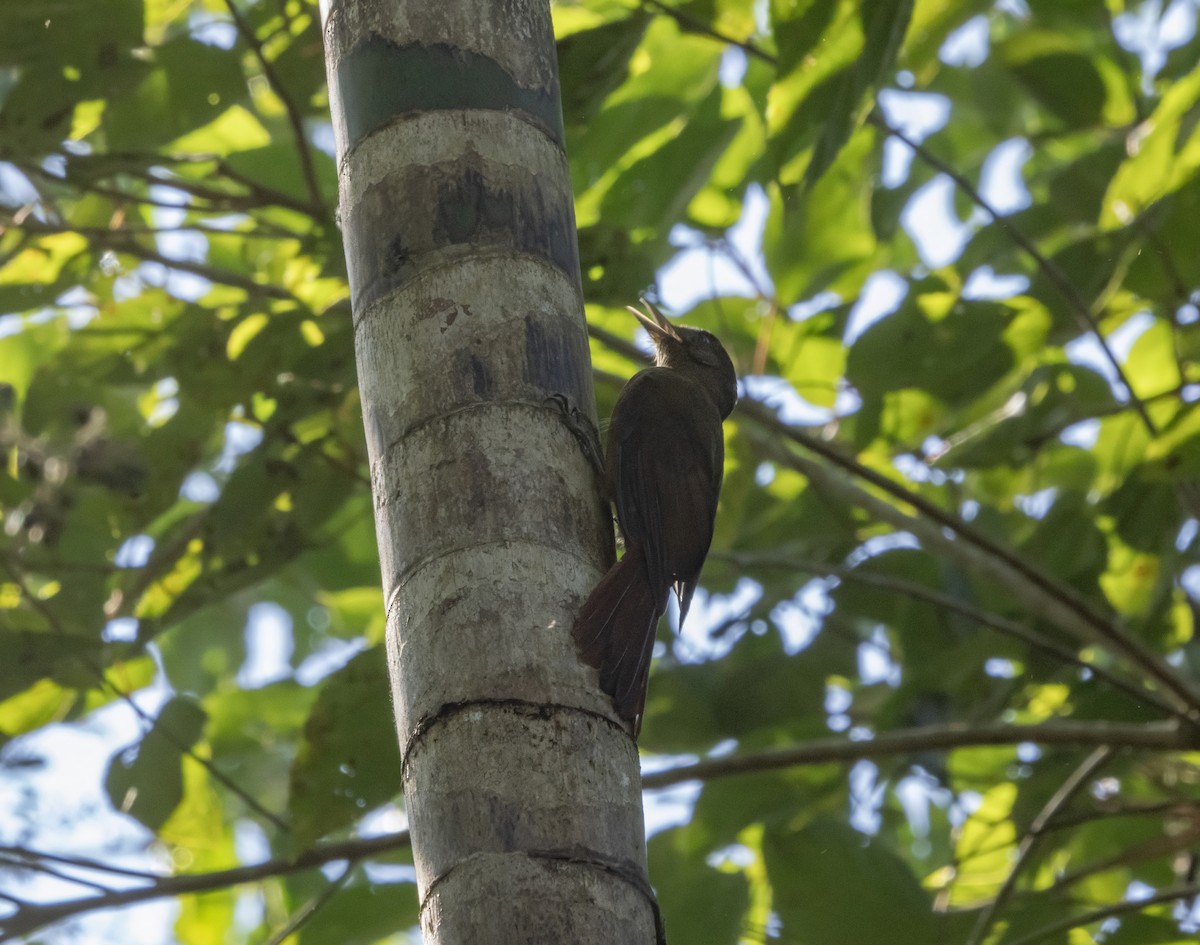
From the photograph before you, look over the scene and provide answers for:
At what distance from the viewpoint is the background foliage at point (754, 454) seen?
330cm

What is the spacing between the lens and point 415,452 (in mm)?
1873

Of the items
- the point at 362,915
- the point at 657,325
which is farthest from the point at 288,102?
the point at 362,915

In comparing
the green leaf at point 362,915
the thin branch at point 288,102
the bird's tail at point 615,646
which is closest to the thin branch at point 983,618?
the green leaf at point 362,915

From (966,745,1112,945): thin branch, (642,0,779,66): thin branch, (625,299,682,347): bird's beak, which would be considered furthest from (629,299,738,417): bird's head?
(966,745,1112,945): thin branch

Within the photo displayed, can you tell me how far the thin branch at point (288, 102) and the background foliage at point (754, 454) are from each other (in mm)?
11

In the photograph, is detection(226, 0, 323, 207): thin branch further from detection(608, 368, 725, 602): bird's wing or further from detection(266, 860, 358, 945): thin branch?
detection(266, 860, 358, 945): thin branch

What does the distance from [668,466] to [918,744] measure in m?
0.95

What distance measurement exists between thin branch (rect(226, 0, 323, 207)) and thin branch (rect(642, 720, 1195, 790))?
1.69 metres

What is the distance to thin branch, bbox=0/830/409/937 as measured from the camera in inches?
112

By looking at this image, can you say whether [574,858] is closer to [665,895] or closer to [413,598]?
[413,598]

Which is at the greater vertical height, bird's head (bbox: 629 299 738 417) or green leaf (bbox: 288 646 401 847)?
bird's head (bbox: 629 299 738 417)

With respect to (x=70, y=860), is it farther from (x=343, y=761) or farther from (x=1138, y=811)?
(x=1138, y=811)

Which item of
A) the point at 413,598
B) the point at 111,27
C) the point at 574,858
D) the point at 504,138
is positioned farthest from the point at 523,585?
the point at 111,27

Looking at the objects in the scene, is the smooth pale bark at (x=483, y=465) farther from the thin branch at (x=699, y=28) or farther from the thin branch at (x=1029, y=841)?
the thin branch at (x=1029, y=841)
